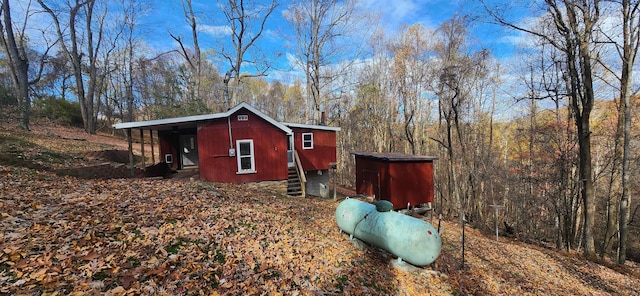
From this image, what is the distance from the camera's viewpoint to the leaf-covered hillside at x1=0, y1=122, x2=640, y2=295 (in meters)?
3.68

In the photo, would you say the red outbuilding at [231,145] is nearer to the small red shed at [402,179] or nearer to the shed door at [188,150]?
the shed door at [188,150]

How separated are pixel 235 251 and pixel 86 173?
317 inches

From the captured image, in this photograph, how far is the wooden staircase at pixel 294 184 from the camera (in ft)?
46.1

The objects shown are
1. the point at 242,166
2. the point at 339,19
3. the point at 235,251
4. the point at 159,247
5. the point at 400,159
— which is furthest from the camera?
the point at 339,19

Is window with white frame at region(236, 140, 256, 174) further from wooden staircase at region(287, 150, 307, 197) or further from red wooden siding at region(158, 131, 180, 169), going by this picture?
red wooden siding at region(158, 131, 180, 169)

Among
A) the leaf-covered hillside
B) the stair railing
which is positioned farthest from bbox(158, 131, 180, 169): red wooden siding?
the stair railing

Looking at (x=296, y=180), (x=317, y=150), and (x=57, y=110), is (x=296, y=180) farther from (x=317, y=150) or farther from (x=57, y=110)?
(x=57, y=110)

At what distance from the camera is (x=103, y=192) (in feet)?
23.2

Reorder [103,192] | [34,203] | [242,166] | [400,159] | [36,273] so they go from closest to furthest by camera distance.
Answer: [36,273] < [34,203] < [103,192] < [400,159] < [242,166]

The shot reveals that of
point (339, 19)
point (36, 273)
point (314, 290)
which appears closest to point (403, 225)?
point (314, 290)

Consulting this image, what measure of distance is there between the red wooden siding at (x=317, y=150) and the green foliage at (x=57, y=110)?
25.5 m

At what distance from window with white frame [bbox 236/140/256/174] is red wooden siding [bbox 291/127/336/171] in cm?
406

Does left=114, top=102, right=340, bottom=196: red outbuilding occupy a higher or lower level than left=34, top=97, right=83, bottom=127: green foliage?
lower

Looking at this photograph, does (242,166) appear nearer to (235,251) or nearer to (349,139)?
(235,251)
